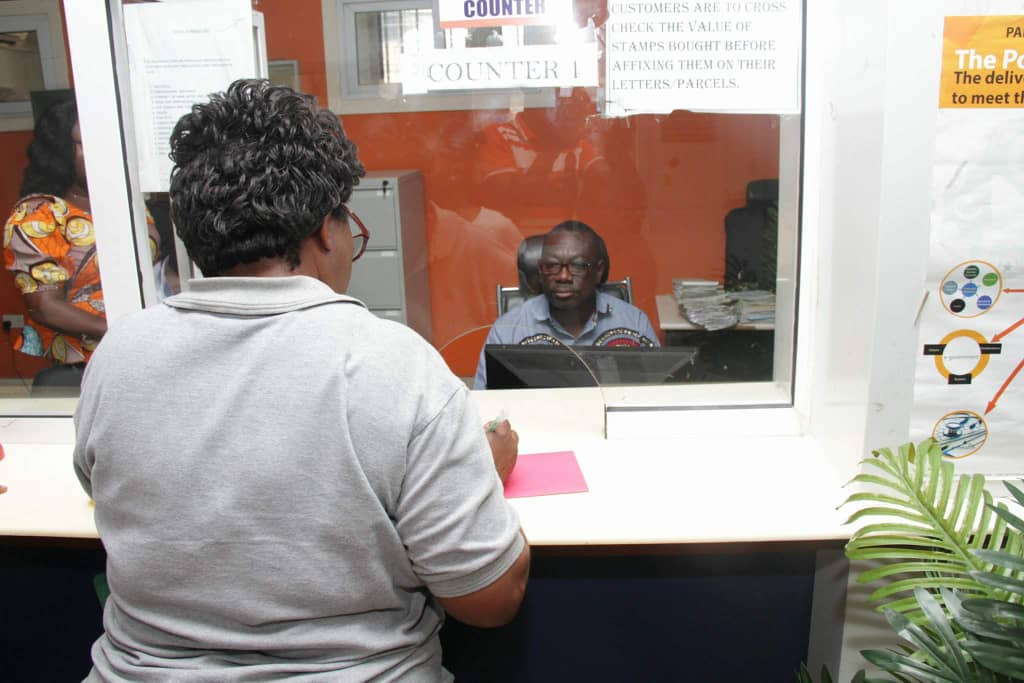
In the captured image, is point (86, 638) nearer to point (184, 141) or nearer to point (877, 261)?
point (184, 141)

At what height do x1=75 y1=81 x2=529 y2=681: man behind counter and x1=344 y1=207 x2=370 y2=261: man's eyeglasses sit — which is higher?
x1=344 y1=207 x2=370 y2=261: man's eyeglasses

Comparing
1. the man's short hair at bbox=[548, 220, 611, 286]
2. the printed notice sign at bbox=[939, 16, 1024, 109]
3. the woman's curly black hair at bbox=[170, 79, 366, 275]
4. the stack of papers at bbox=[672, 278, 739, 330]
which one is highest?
the printed notice sign at bbox=[939, 16, 1024, 109]

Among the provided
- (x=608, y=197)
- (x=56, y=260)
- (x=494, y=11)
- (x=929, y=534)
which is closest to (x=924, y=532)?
(x=929, y=534)

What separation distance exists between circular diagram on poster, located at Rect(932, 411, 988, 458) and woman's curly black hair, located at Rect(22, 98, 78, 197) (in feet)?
6.07

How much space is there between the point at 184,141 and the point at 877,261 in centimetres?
95

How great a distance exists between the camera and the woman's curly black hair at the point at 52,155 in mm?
1992

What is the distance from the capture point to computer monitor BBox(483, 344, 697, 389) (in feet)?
5.51

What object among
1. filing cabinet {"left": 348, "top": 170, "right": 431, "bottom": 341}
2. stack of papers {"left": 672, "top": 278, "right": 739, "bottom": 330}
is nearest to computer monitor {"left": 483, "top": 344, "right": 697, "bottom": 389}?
filing cabinet {"left": 348, "top": 170, "right": 431, "bottom": 341}

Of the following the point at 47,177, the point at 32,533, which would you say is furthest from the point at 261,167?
the point at 47,177

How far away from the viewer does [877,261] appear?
3.76 feet

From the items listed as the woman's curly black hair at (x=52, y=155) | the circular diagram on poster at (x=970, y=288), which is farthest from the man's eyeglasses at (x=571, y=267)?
the circular diagram on poster at (x=970, y=288)

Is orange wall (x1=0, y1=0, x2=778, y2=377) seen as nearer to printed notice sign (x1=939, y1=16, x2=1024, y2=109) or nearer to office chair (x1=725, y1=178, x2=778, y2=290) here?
office chair (x1=725, y1=178, x2=778, y2=290)

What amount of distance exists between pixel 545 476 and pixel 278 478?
63 cm

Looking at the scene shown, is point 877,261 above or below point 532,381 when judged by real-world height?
above
